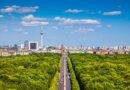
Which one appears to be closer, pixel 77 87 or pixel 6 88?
pixel 6 88

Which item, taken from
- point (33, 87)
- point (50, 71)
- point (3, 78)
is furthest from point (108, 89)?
point (50, 71)

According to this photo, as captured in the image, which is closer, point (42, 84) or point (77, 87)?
point (42, 84)

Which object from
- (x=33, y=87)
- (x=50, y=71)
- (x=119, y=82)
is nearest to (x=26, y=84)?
(x=33, y=87)

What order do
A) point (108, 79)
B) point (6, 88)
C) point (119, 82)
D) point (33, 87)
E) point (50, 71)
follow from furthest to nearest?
point (50, 71), point (108, 79), point (119, 82), point (33, 87), point (6, 88)

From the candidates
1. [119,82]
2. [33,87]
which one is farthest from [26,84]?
[119,82]

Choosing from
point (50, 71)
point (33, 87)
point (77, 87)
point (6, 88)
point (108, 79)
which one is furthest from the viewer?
point (50, 71)

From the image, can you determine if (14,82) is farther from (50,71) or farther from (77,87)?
(50,71)

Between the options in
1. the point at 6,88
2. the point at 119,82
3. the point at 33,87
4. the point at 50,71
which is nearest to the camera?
the point at 6,88

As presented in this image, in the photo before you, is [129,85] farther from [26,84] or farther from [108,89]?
[26,84]

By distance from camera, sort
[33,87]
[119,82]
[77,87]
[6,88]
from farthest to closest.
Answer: [77,87] → [119,82] → [33,87] → [6,88]
